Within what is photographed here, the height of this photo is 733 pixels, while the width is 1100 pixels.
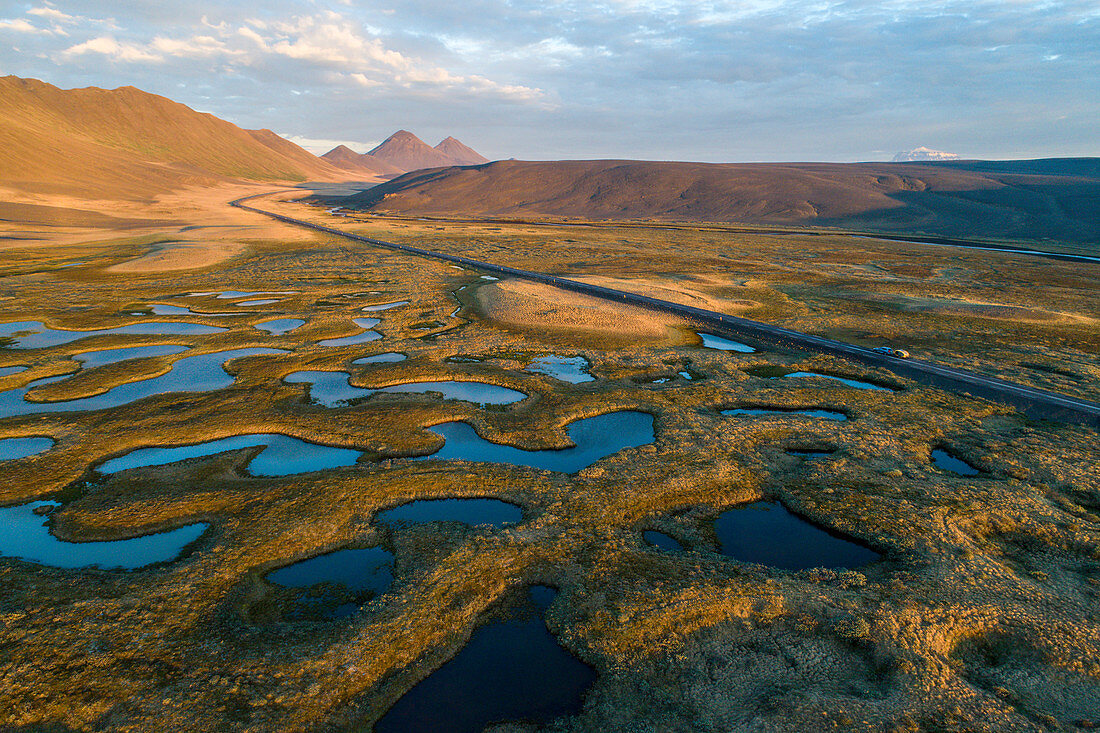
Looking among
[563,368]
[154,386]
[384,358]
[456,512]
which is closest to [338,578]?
[456,512]

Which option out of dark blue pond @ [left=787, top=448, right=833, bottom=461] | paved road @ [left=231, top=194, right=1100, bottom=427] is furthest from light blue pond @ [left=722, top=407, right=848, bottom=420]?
paved road @ [left=231, top=194, right=1100, bottom=427]

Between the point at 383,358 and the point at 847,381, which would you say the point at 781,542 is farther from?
the point at 383,358

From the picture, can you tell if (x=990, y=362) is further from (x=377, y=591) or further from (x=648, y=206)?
(x=648, y=206)

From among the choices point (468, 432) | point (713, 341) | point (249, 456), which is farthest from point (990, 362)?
point (249, 456)

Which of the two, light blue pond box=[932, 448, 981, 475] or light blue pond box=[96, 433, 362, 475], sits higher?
light blue pond box=[932, 448, 981, 475]

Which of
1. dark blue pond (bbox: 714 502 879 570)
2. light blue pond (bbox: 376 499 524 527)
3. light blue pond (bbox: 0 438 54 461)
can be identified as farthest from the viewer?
light blue pond (bbox: 0 438 54 461)

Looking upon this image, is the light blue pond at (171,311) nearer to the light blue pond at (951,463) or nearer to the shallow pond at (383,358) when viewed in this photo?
the shallow pond at (383,358)

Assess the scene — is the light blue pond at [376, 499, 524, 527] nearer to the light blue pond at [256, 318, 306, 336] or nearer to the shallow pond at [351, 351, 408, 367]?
the shallow pond at [351, 351, 408, 367]
